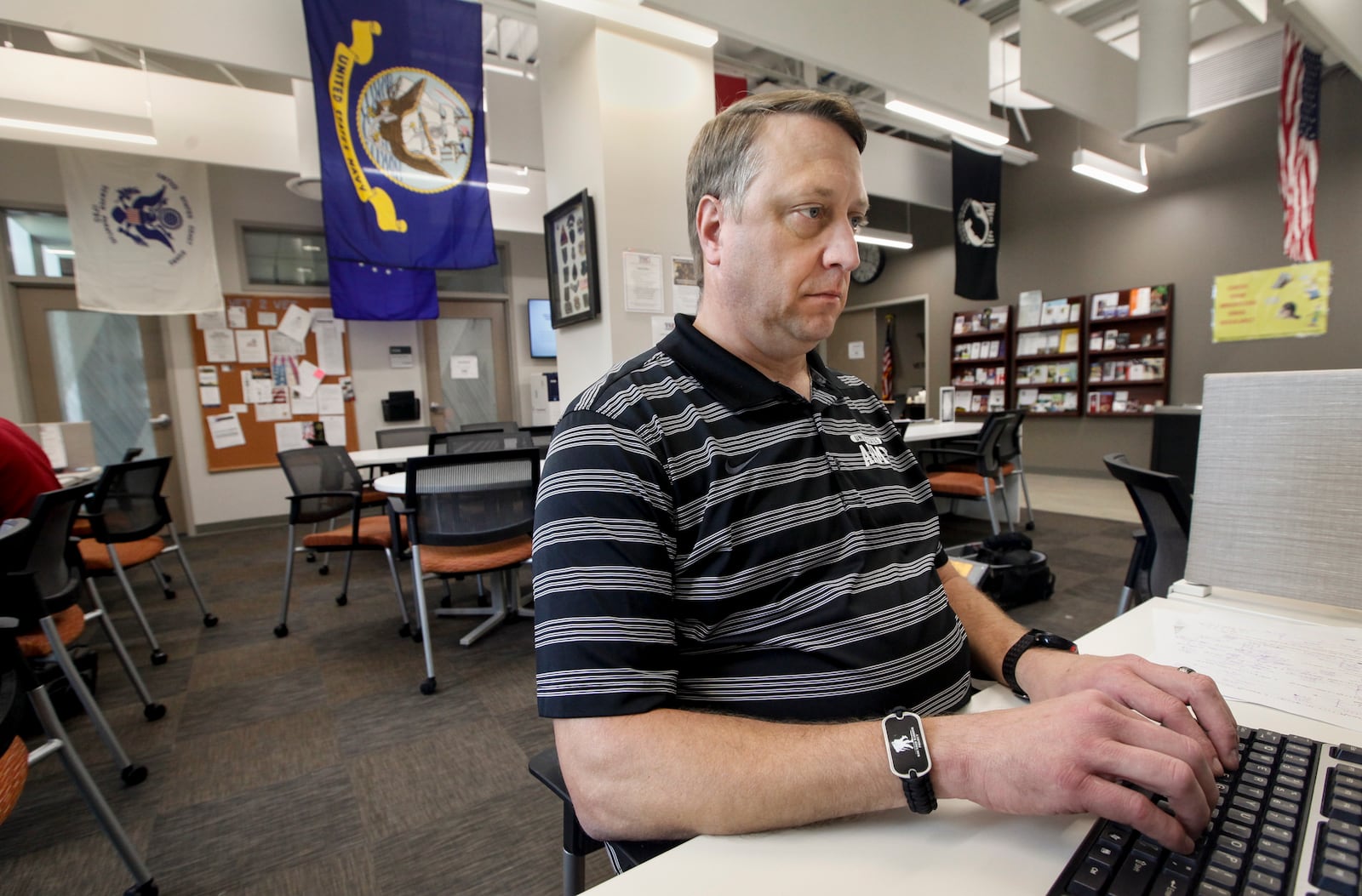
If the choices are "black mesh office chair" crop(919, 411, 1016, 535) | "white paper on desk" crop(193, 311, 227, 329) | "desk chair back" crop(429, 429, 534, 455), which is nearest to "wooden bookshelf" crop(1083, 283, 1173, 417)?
"black mesh office chair" crop(919, 411, 1016, 535)

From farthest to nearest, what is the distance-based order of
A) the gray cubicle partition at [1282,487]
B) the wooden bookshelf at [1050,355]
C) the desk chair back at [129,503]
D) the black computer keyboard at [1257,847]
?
the wooden bookshelf at [1050,355] < the desk chair back at [129,503] < the gray cubicle partition at [1282,487] < the black computer keyboard at [1257,847]

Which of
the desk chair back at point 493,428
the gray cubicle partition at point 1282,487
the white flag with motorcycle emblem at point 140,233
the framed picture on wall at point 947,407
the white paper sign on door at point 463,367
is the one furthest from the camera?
the white paper sign on door at point 463,367

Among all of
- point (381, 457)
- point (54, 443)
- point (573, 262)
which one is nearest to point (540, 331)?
point (381, 457)

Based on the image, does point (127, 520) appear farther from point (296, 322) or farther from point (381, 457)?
point (296, 322)

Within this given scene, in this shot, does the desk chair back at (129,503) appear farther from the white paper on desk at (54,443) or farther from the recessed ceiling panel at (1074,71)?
the recessed ceiling panel at (1074,71)

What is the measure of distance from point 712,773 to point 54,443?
16.8 feet

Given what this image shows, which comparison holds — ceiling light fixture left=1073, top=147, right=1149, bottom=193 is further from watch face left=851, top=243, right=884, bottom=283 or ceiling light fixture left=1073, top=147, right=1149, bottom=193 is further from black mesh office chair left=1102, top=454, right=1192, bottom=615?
black mesh office chair left=1102, top=454, right=1192, bottom=615

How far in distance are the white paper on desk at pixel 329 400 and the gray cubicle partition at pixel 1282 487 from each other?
639 cm

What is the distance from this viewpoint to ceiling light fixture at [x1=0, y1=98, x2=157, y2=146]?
331 cm

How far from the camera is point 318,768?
196 centimetres

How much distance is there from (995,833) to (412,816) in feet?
5.62

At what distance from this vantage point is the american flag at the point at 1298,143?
456 centimetres

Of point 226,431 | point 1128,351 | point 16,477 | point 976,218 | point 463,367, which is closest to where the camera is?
point 16,477

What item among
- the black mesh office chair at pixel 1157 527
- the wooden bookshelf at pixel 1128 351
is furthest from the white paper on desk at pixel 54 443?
the wooden bookshelf at pixel 1128 351
